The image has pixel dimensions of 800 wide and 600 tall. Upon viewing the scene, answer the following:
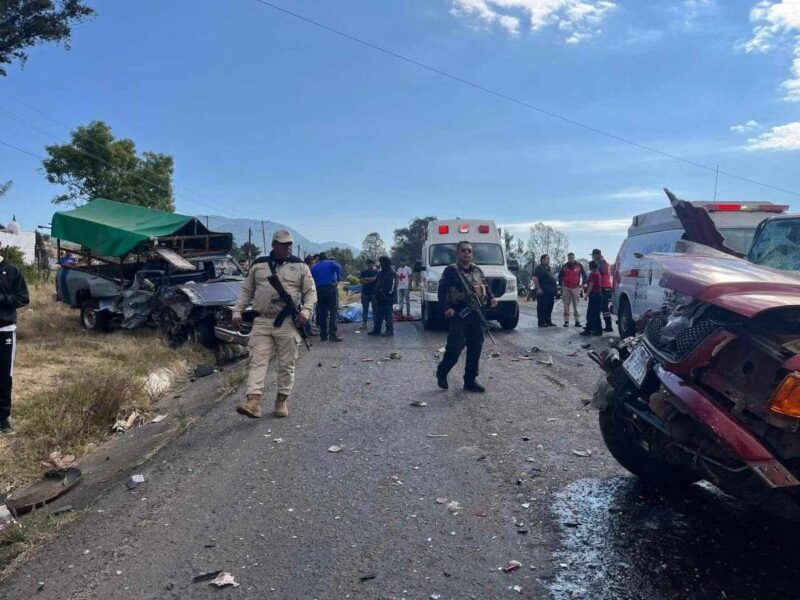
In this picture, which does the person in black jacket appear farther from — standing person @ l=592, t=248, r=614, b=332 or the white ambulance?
standing person @ l=592, t=248, r=614, b=332

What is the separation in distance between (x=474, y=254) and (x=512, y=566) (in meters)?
11.7

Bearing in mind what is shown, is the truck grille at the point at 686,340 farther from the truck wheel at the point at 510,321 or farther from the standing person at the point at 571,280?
the standing person at the point at 571,280

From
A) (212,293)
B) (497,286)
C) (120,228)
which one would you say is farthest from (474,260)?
(120,228)

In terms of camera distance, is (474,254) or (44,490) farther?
(474,254)

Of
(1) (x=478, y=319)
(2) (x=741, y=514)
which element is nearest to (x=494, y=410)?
(1) (x=478, y=319)

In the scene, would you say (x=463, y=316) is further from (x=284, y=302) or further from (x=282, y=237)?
(x=282, y=237)

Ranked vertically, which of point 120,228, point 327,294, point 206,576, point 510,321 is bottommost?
point 206,576

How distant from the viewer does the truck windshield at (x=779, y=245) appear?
15.5ft

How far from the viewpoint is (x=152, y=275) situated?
39.2 feet

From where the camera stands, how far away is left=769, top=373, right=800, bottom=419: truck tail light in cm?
236

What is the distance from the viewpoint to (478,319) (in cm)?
725

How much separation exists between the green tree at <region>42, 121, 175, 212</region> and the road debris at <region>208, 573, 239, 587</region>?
3193cm

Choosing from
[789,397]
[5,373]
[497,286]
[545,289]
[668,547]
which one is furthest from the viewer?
[545,289]

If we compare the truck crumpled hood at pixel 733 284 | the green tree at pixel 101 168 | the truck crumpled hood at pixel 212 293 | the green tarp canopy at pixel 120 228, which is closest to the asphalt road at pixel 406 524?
the truck crumpled hood at pixel 733 284
